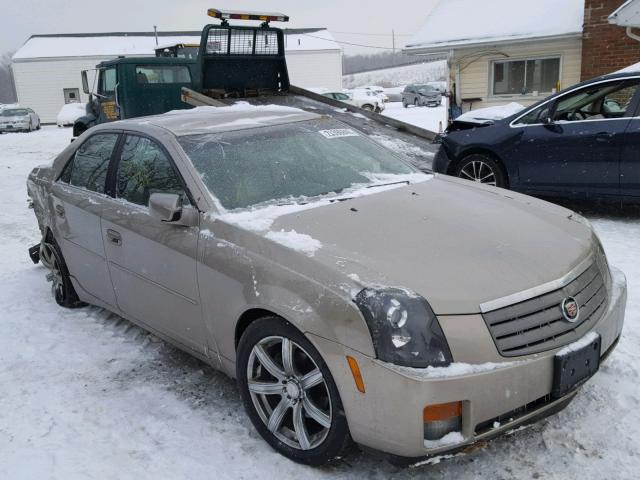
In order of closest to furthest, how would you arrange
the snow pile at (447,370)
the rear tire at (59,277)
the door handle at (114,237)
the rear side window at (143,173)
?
1. the snow pile at (447,370)
2. the rear side window at (143,173)
3. the door handle at (114,237)
4. the rear tire at (59,277)

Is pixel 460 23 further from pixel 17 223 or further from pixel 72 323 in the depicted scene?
pixel 72 323

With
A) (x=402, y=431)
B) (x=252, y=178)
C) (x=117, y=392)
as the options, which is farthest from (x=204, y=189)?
(x=402, y=431)

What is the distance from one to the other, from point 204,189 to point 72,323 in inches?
80.7

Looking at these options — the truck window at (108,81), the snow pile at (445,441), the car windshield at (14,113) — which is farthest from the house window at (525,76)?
the car windshield at (14,113)

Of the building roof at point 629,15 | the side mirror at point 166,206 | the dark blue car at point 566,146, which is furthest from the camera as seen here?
the building roof at point 629,15

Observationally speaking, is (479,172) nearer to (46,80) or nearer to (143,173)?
(143,173)

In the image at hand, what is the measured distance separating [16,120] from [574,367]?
30074mm

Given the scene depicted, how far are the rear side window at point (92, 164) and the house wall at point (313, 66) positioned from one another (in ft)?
123

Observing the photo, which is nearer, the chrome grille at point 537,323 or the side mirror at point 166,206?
the chrome grille at point 537,323

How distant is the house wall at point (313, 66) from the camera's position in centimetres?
4072

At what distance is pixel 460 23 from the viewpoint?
1428cm

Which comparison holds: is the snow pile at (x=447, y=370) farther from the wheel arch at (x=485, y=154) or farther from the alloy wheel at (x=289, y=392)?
the wheel arch at (x=485, y=154)

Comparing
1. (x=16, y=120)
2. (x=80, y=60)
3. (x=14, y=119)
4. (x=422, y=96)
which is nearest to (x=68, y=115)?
(x=16, y=120)

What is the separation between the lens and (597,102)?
6727 mm
